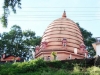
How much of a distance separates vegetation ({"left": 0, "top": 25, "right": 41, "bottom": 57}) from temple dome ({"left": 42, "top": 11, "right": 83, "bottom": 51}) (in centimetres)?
477

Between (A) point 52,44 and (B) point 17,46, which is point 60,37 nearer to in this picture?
(A) point 52,44

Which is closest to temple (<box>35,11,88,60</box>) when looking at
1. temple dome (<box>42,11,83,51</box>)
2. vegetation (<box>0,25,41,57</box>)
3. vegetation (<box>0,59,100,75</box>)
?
temple dome (<box>42,11,83,51</box>)

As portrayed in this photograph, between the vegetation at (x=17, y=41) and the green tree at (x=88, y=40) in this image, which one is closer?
the vegetation at (x=17, y=41)

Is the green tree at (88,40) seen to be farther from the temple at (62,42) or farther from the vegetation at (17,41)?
the vegetation at (17,41)

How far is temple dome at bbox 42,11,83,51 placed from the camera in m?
29.6

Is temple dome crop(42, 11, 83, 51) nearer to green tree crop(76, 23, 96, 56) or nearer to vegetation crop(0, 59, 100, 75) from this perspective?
green tree crop(76, 23, 96, 56)

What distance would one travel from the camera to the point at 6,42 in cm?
3547

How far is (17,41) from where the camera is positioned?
36.4 metres

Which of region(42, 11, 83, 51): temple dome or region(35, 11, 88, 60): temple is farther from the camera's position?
region(42, 11, 83, 51): temple dome

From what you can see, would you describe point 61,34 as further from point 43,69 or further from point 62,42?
point 43,69

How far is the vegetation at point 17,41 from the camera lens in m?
35.4

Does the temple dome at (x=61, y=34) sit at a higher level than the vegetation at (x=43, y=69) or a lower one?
higher

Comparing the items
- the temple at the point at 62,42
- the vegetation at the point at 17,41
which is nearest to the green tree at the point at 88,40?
the temple at the point at 62,42

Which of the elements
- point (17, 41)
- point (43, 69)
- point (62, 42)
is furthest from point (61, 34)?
point (43, 69)
